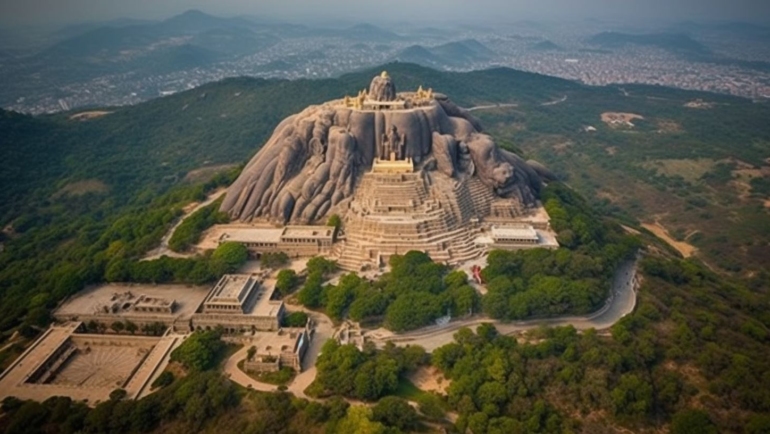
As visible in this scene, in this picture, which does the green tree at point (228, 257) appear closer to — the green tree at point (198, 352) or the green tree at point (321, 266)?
the green tree at point (321, 266)

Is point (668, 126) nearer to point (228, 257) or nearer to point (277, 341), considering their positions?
point (228, 257)

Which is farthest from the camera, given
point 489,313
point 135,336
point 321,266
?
point 321,266

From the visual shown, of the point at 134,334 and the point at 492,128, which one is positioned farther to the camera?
the point at 492,128

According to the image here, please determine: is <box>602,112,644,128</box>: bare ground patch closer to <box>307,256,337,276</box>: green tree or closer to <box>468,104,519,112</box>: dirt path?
<box>468,104,519,112</box>: dirt path

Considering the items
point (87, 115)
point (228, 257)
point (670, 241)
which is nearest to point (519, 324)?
point (228, 257)

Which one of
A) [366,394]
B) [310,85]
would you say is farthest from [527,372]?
[310,85]

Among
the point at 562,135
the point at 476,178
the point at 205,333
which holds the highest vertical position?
the point at 476,178

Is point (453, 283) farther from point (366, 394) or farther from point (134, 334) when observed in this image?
point (134, 334)

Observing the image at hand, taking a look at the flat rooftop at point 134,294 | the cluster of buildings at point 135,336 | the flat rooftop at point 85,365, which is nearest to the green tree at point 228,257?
the cluster of buildings at point 135,336
